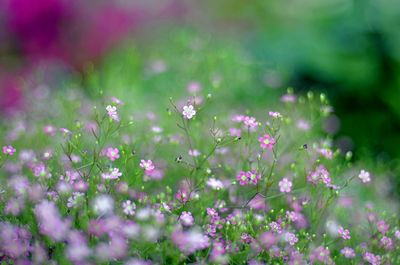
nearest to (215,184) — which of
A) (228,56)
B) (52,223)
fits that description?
(52,223)

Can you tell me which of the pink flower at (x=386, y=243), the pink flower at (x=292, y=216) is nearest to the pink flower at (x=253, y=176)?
the pink flower at (x=292, y=216)

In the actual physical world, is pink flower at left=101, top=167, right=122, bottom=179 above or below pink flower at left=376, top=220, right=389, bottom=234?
above

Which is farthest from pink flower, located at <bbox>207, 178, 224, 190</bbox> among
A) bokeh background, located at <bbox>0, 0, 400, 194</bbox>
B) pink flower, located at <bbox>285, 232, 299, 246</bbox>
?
bokeh background, located at <bbox>0, 0, 400, 194</bbox>

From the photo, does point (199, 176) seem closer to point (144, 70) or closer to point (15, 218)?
point (15, 218)

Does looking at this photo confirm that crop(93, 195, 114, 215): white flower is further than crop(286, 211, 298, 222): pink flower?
No

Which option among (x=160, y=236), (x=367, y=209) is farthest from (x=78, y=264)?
(x=367, y=209)

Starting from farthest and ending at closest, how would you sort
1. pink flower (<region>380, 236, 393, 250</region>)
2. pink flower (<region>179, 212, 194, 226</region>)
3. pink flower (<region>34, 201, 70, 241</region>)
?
1. pink flower (<region>380, 236, 393, 250</region>)
2. pink flower (<region>179, 212, 194, 226</region>)
3. pink flower (<region>34, 201, 70, 241</region>)

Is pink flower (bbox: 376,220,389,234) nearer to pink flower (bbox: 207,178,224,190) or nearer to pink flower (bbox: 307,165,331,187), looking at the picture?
pink flower (bbox: 307,165,331,187)

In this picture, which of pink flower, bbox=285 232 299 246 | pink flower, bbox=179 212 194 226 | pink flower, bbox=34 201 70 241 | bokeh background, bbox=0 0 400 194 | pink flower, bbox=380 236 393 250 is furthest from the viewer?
bokeh background, bbox=0 0 400 194
